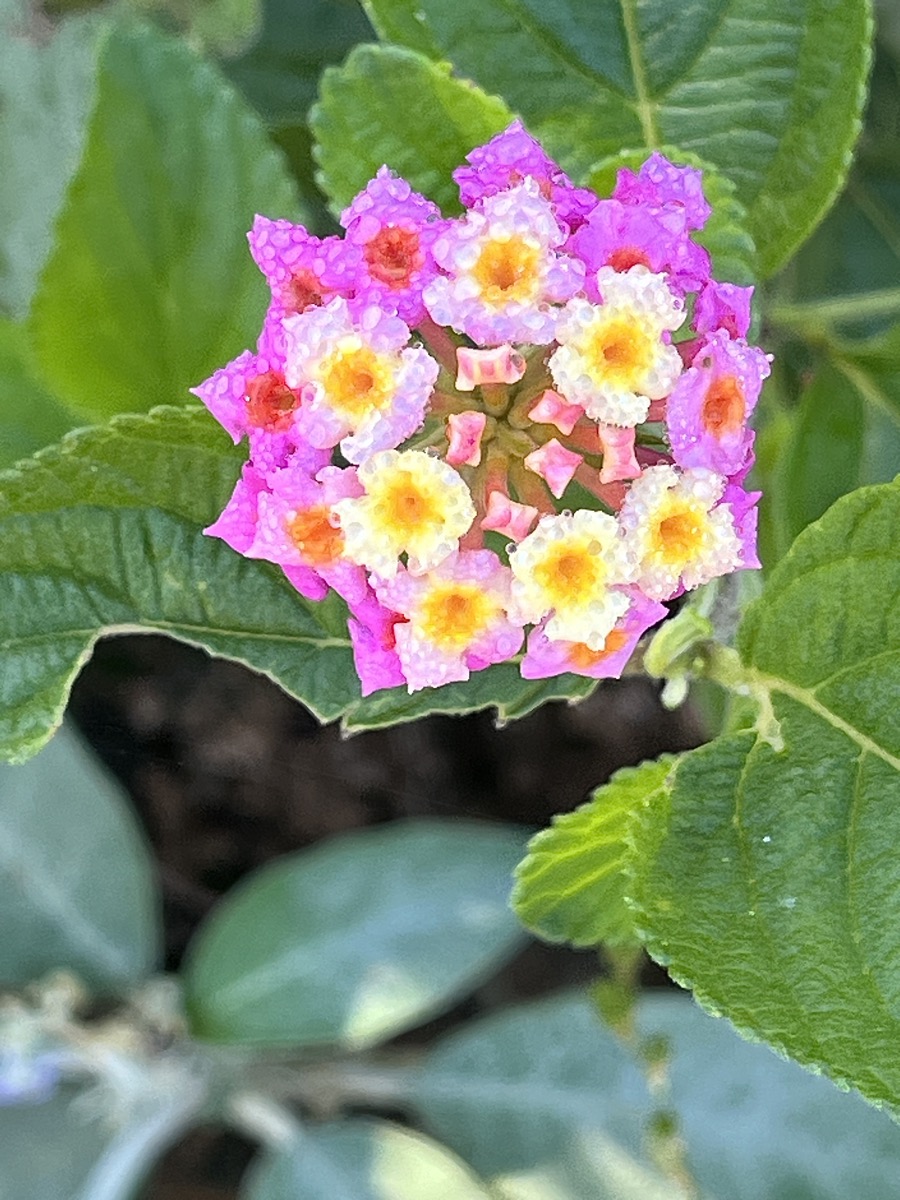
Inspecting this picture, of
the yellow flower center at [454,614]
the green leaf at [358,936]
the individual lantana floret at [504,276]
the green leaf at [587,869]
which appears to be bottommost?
the green leaf at [358,936]

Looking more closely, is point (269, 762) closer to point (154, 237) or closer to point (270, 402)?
point (154, 237)

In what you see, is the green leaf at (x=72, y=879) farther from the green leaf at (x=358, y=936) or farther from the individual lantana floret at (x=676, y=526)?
the individual lantana floret at (x=676, y=526)

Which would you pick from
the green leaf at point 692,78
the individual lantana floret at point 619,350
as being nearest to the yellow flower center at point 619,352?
the individual lantana floret at point 619,350

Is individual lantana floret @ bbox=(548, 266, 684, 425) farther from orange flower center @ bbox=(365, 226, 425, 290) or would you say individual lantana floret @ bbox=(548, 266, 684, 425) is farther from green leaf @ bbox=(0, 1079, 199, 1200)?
green leaf @ bbox=(0, 1079, 199, 1200)

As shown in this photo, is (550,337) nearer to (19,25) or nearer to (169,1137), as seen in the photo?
(19,25)

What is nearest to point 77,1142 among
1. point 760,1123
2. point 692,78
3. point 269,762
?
point 269,762
